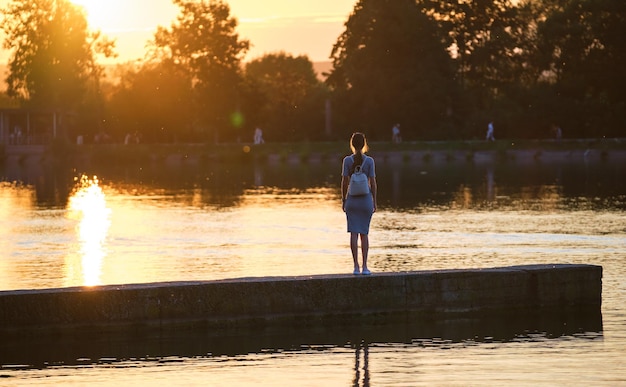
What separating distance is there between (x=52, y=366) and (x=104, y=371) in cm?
62

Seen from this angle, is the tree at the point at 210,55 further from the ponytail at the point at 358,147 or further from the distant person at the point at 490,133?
the ponytail at the point at 358,147

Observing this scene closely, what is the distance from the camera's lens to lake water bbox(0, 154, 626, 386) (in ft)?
41.2

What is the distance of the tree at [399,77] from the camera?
295 ft

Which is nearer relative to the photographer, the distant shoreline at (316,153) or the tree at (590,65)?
the distant shoreline at (316,153)

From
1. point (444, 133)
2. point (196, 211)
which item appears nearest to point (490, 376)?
point (196, 211)

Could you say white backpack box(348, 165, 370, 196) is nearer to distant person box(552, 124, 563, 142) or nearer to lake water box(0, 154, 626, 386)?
lake water box(0, 154, 626, 386)

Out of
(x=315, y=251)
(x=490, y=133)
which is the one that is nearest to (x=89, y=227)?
(x=315, y=251)

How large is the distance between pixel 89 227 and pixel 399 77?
60.8 metres

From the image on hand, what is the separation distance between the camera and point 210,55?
10294 cm

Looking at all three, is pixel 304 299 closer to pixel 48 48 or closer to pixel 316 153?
pixel 316 153

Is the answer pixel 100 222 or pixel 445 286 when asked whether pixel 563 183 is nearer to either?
pixel 100 222

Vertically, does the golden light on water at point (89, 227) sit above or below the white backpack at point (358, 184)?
below

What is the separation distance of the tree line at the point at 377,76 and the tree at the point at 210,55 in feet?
0.35

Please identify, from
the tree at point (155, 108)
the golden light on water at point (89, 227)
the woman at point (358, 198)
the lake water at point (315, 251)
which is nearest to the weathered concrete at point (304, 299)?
the lake water at point (315, 251)
